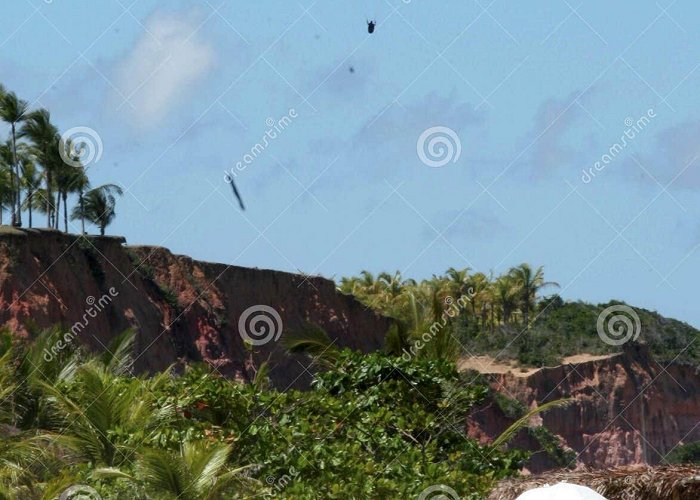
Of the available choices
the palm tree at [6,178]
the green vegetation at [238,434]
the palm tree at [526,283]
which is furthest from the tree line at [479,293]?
the green vegetation at [238,434]

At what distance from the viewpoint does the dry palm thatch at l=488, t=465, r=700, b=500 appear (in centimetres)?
1252

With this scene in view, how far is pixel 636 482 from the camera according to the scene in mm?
12633

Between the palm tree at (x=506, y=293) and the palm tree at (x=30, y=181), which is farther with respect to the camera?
the palm tree at (x=506, y=293)

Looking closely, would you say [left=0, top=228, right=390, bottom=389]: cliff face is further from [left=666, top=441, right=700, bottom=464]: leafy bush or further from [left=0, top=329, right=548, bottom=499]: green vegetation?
[left=666, top=441, right=700, bottom=464]: leafy bush

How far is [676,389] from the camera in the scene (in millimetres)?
68875

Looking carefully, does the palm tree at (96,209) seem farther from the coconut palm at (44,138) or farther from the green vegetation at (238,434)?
the green vegetation at (238,434)

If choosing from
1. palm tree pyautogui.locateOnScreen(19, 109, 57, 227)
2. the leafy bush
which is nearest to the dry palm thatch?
palm tree pyautogui.locateOnScreen(19, 109, 57, 227)

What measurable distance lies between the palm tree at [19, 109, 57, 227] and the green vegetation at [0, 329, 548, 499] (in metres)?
21.9

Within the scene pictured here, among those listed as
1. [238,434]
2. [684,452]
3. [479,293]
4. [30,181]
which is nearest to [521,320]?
[479,293]

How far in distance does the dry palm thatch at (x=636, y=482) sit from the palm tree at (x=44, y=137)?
1188 inches

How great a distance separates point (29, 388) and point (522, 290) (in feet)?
228

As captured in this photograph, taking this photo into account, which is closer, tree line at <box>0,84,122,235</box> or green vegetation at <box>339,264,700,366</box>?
tree line at <box>0,84,122,235</box>

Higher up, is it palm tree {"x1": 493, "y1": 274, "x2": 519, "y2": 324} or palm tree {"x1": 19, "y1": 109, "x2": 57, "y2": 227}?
palm tree {"x1": 493, "y1": 274, "x2": 519, "y2": 324}

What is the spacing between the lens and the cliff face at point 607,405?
63406mm
